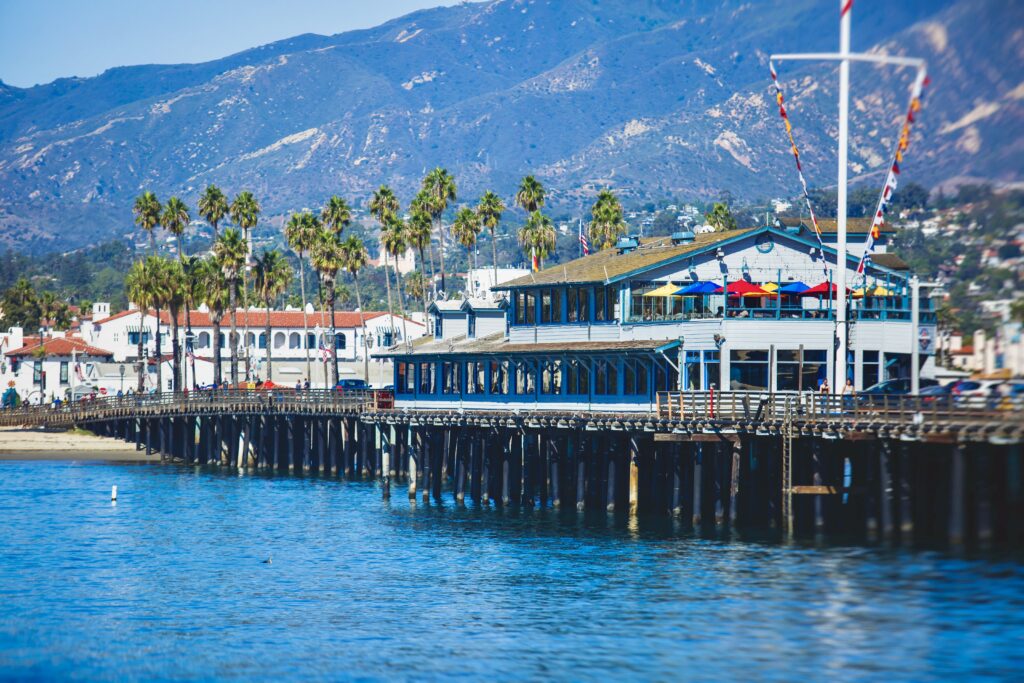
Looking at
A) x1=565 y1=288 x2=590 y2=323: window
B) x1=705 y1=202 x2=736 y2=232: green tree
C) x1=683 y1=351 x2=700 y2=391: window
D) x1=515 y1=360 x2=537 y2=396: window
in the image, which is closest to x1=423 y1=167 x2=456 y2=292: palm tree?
x1=705 y1=202 x2=736 y2=232: green tree

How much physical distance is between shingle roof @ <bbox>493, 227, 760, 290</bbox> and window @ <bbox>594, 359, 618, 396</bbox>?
12.3 ft

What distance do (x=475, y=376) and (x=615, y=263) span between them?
8.23 m

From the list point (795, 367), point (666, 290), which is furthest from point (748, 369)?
point (666, 290)

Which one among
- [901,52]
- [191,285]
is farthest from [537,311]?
[191,285]

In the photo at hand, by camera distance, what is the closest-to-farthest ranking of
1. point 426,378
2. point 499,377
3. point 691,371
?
point 691,371
point 499,377
point 426,378

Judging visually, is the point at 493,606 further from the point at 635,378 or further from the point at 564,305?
the point at 564,305

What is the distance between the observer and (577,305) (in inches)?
2581

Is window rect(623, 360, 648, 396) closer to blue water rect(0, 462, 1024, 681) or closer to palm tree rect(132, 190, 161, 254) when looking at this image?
blue water rect(0, 462, 1024, 681)

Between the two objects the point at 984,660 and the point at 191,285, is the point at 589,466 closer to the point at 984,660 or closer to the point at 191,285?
the point at 984,660

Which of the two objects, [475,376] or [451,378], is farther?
[451,378]

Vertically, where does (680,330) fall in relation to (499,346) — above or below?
above

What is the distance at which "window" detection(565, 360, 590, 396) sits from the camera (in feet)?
203

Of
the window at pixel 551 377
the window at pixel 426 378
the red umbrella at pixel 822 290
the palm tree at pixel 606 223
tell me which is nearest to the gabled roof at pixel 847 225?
the red umbrella at pixel 822 290

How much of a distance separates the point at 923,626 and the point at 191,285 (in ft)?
300
